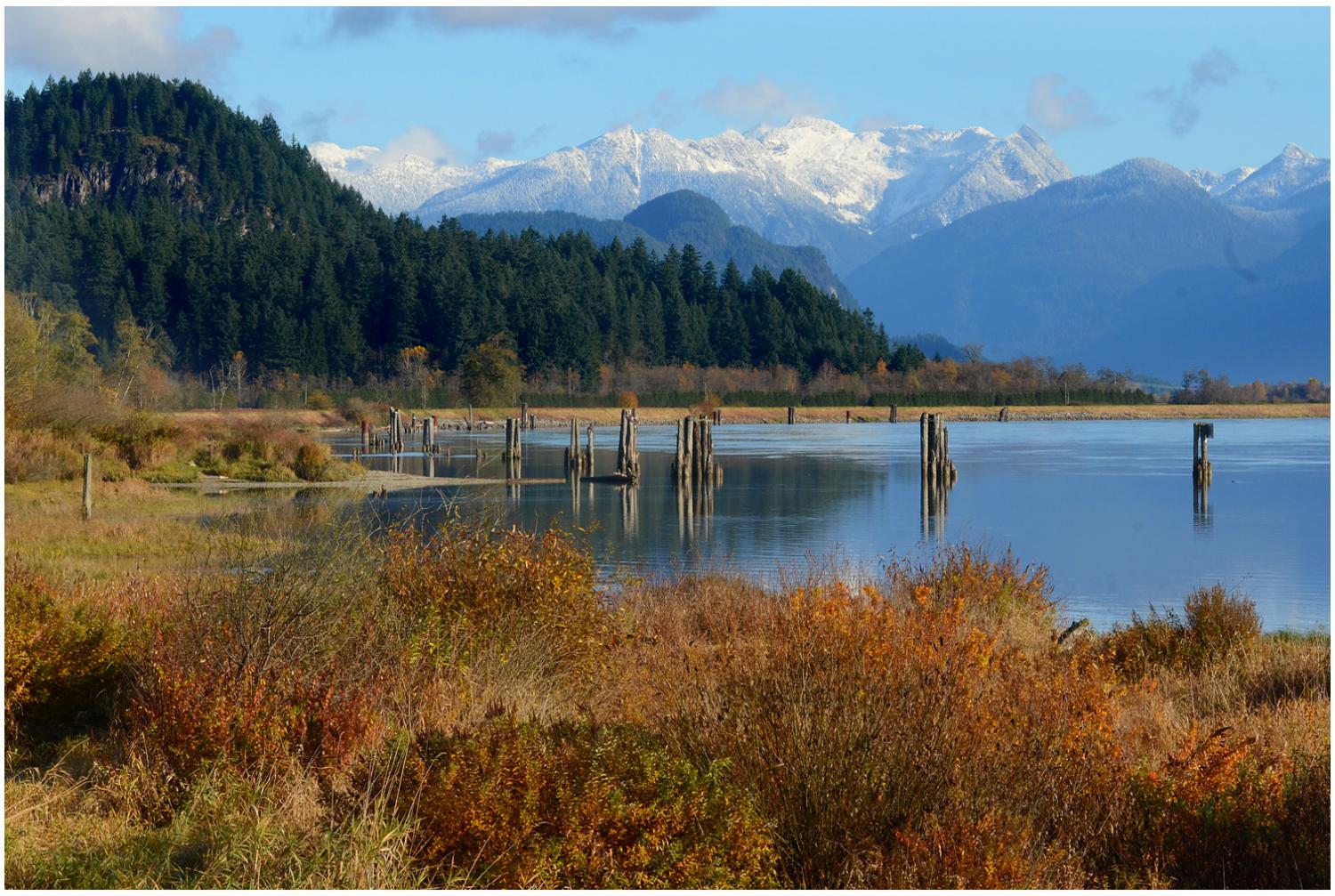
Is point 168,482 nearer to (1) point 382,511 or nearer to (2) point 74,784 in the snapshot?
(1) point 382,511

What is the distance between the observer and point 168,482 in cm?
3828

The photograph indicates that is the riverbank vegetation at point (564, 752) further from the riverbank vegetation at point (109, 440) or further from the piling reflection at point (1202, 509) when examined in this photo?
the piling reflection at point (1202, 509)

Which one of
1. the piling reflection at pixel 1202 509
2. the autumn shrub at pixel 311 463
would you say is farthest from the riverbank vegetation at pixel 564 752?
the autumn shrub at pixel 311 463

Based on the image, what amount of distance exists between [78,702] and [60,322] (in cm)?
6563

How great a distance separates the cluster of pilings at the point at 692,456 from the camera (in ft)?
159

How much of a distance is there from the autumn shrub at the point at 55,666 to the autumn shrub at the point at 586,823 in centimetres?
362

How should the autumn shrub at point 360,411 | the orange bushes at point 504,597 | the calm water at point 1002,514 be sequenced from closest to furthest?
the orange bushes at point 504,597 → the calm water at point 1002,514 → the autumn shrub at point 360,411

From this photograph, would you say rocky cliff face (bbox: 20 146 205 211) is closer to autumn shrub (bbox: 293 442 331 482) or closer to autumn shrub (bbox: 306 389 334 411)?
autumn shrub (bbox: 306 389 334 411)

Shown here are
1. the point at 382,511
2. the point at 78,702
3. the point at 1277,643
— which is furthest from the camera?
the point at 382,511

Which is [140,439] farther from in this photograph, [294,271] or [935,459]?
[294,271]

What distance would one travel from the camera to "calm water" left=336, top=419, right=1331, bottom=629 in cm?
2727

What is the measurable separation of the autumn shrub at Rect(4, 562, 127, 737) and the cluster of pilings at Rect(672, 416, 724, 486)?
37.5 m

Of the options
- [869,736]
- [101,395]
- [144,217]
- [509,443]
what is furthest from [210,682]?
[144,217]

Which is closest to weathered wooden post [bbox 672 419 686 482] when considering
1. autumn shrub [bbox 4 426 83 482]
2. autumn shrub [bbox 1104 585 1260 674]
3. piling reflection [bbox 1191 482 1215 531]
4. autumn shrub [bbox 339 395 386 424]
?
piling reflection [bbox 1191 482 1215 531]
